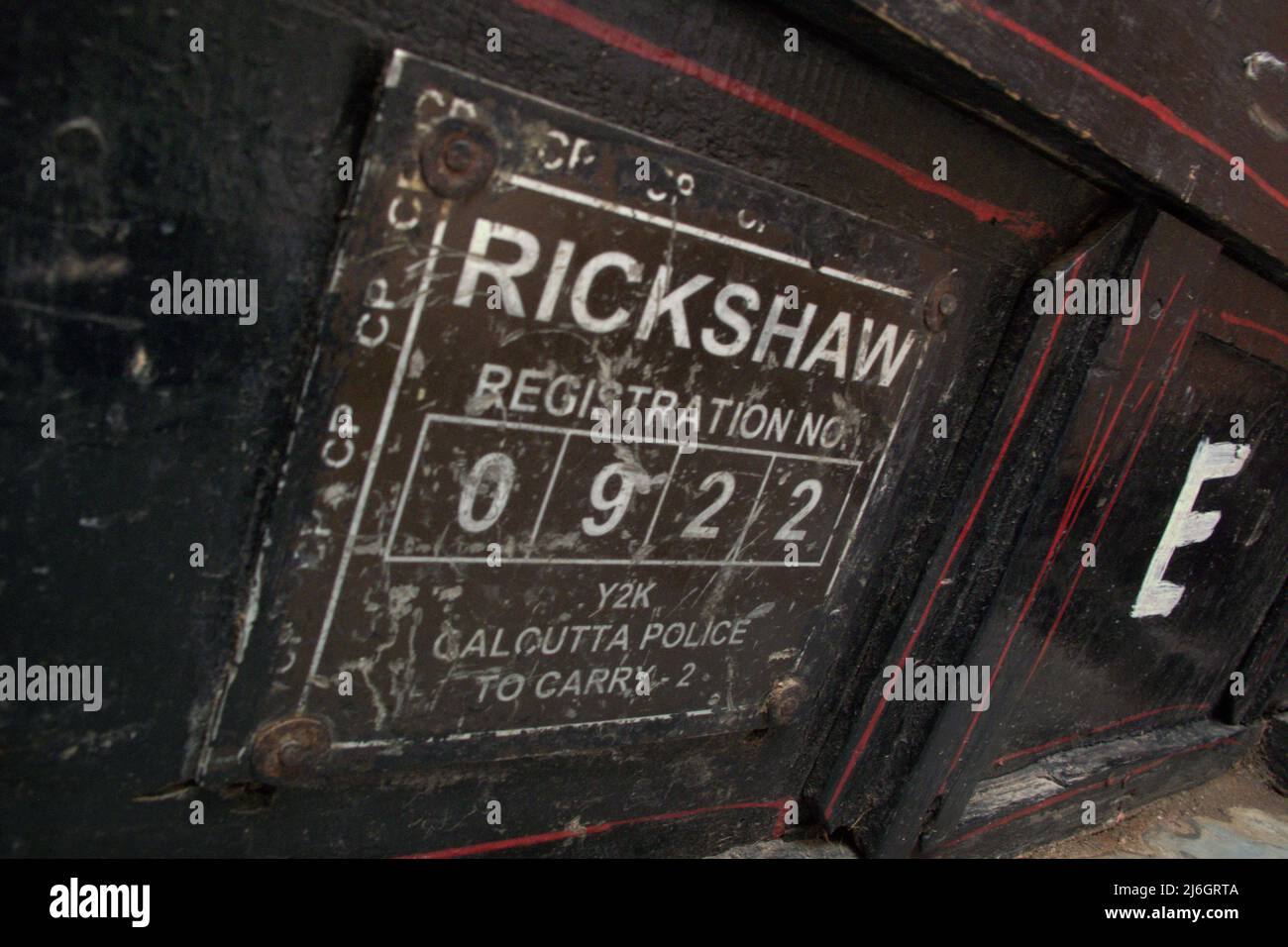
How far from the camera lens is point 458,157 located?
967 millimetres

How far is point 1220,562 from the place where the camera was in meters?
2.39

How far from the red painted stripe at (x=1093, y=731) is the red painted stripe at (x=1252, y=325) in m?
0.98

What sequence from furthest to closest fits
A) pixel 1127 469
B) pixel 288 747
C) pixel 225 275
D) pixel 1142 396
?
pixel 1127 469, pixel 1142 396, pixel 288 747, pixel 225 275

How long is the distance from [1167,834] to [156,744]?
7.94ft

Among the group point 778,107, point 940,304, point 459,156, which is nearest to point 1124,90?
point 940,304

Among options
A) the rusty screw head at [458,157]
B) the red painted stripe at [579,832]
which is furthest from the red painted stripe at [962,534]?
the rusty screw head at [458,157]

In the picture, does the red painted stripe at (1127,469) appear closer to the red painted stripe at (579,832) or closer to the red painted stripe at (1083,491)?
→ the red painted stripe at (1083,491)

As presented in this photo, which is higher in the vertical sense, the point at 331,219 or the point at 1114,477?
the point at 331,219

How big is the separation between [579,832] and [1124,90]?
1324 millimetres

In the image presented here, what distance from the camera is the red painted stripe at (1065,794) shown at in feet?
6.65

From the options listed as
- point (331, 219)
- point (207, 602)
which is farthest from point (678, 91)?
point (207, 602)

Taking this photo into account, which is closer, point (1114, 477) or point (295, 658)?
point (295, 658)

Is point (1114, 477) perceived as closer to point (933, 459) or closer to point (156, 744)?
point (933, 459)

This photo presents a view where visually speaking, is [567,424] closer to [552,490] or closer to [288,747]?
[552,490]
